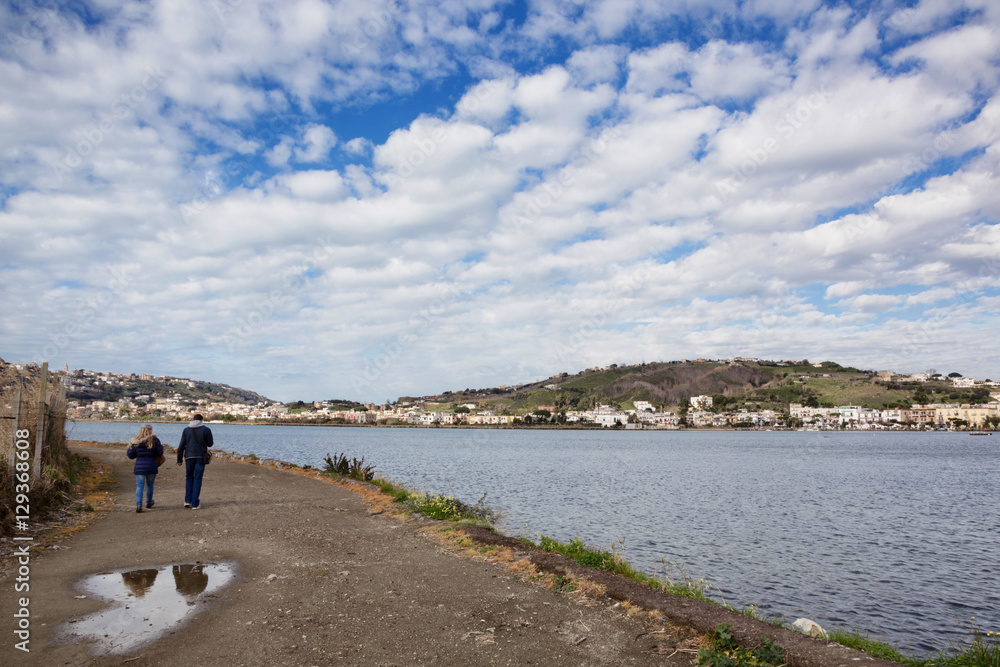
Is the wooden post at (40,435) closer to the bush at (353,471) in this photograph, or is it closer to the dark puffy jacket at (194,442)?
the dark puffy jacket at (194,442)

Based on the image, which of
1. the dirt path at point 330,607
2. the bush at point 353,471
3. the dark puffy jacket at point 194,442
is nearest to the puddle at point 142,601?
the dirt path at point 330,607

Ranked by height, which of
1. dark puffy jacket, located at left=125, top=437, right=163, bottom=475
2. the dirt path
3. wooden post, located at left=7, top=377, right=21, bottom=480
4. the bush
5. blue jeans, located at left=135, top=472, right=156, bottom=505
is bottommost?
the bush

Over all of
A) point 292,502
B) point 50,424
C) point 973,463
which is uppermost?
point 50,424

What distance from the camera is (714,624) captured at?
5.91 metres

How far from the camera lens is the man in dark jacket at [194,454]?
13055mm

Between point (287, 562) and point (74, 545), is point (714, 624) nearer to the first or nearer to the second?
point (287, 562)

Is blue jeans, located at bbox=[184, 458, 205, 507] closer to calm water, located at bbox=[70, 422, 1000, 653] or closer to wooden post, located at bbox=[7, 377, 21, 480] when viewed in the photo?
wooden post, located at bbox=[7, 377, 21, 480]

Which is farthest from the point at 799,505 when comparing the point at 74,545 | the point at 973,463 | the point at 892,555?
the point at 973,463

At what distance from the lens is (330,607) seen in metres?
6.69

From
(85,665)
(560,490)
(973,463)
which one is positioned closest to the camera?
(85,665)

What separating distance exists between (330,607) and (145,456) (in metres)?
8.59

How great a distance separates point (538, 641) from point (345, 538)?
19.2 feet

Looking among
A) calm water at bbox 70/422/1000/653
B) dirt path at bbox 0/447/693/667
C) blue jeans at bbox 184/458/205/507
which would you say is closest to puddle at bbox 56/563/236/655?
dirt path at bbox 0/447/693/667

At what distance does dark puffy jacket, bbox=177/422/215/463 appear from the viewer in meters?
13.0
